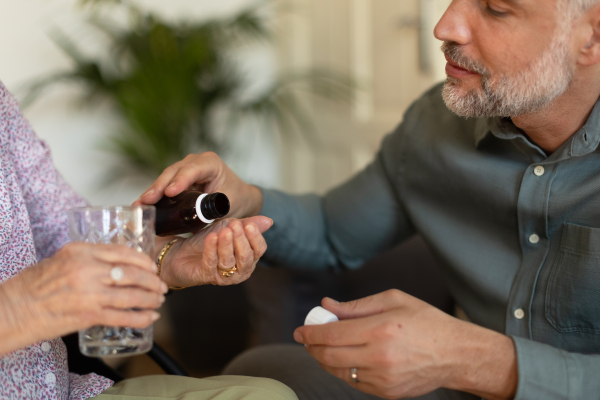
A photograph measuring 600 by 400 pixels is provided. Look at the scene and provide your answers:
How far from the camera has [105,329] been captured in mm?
756

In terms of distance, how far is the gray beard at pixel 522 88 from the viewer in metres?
1.03

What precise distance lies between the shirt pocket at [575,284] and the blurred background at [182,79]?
155 cm

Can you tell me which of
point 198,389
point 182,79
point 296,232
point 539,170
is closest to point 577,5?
point 539,170

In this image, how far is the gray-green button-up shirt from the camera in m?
1.03

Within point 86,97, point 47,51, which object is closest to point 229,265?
point 86,97

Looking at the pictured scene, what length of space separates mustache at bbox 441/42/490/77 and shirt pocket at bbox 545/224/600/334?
1.11 ft

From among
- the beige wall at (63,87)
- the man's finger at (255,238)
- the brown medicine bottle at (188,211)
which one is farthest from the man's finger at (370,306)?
the beige wall at (63,87)

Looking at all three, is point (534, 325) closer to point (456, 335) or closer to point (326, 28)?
point (456, 335)

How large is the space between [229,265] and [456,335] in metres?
0.37

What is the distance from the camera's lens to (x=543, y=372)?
86cm

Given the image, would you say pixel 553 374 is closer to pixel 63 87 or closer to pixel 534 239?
pixel 534 239

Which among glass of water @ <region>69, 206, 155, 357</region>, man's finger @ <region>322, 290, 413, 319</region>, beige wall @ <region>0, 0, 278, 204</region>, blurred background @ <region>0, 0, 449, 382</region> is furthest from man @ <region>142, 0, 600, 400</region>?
beige wall @ <region>0, 0, 278, 204</region>

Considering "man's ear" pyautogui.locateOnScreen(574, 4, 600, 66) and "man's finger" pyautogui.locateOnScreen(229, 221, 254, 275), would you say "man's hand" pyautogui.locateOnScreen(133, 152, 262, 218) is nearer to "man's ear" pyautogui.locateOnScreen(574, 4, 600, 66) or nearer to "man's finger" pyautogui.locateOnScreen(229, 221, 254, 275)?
"man's finger" pyautogui.locateOnScreen(229, 221, 254, 275)

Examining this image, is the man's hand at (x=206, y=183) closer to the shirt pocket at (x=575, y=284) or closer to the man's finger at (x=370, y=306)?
the man's finger at (x=370, y=306)
